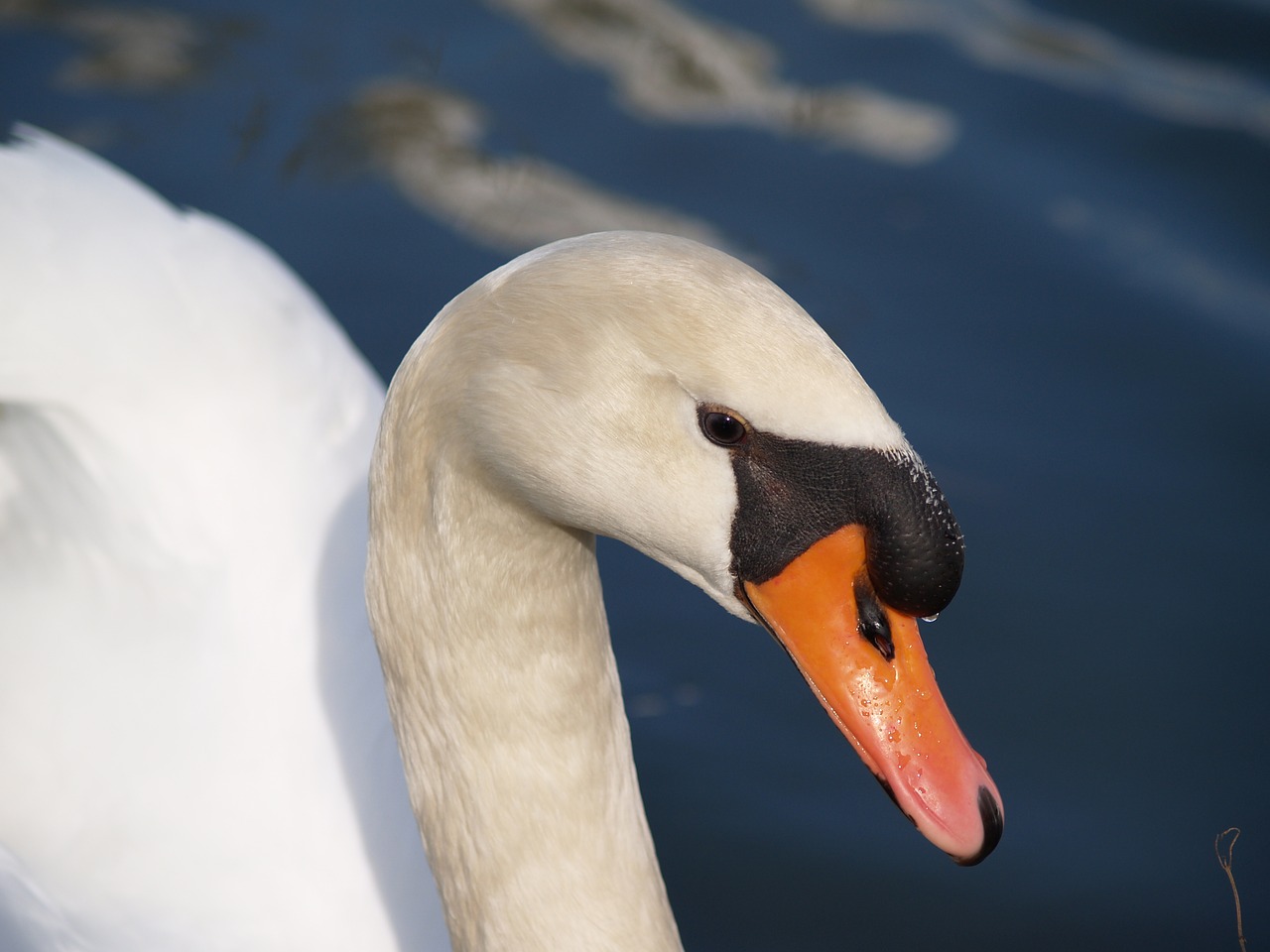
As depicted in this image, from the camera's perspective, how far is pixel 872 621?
2.15m

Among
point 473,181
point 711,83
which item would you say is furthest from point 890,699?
point 711,83

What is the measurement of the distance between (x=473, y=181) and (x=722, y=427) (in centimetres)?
377

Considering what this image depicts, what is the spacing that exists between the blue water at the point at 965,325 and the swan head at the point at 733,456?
1.54 m

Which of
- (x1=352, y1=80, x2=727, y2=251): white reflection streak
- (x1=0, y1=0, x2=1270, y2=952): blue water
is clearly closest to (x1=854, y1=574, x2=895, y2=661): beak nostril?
(x1=0, y1=0, x2=1270, y2=952): blue water

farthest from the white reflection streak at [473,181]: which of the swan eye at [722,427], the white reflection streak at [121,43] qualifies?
the swan eye at [722,427]

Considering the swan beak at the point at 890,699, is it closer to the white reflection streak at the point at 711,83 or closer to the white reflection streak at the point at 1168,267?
the white reflection streak at the point at 1168,267

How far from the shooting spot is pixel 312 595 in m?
3.30

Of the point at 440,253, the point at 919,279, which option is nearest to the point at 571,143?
the point at 440,253

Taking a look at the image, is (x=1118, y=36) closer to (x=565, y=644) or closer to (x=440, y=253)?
(x=440, y=253)

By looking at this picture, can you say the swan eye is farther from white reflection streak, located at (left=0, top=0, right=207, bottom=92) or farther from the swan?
white reflection streak, located at (left=0, top=0, right=207, bottom=92)

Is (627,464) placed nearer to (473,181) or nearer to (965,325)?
(965,325)

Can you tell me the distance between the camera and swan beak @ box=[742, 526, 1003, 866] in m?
2.16

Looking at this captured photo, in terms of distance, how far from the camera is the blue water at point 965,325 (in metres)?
3.75

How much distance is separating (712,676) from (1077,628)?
38.3 inches
